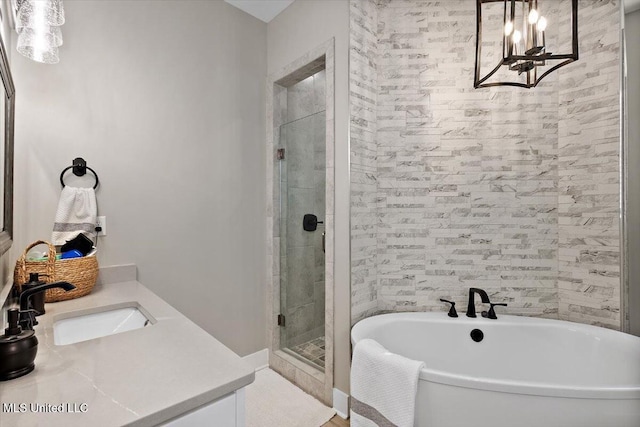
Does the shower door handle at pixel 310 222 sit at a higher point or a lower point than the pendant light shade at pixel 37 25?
lower

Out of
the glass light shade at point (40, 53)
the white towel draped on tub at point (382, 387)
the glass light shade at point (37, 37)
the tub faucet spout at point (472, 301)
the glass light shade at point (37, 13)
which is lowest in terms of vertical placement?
the white towel draped on tub at point (382, 387)

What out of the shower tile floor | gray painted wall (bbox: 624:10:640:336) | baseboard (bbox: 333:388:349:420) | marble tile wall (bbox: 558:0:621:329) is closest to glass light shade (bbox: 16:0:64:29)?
the shower tile floor

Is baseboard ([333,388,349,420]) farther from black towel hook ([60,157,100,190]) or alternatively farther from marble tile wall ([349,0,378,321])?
black towel hook ([60,157,100,190])

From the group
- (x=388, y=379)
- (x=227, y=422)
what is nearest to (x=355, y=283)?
(x=388, y=379)

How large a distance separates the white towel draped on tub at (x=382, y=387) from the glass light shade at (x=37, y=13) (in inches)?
80.6

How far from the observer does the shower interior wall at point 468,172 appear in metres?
1.80

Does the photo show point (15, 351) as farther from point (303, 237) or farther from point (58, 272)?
point (303, 237)

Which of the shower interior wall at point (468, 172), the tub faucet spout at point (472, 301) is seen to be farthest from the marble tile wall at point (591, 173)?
the tub faucet spout at point (472, 301)

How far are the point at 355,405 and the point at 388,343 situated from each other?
45 centimetres

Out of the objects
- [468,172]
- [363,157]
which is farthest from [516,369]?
[363,157]

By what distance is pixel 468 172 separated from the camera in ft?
6.72

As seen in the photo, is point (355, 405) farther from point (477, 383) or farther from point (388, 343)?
point (477, 383)

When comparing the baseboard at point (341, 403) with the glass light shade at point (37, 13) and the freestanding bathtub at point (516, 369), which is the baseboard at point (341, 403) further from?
the glass light shade at point (37, 13)

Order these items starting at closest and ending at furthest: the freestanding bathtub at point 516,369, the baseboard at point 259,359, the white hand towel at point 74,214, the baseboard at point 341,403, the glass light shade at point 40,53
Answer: the freestanding bathtub at point 516,369, the glass light shade at point 40,53, the white hand towel at point 74,214, the baseboard at point 341,403, the baseboard at point 259,359
